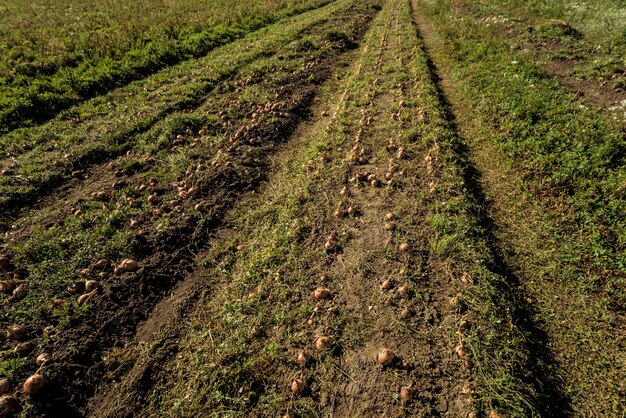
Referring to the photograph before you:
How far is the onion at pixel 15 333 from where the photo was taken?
3.73 m

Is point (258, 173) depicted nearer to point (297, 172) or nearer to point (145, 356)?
point (297, 172)

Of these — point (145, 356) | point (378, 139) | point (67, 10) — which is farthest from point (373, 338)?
point (67, 10)

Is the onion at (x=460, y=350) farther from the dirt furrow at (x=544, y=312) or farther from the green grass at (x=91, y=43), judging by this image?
the green grass at (x=91, y=43)

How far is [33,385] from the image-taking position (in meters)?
3.28

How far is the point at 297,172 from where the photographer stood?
22.7ft

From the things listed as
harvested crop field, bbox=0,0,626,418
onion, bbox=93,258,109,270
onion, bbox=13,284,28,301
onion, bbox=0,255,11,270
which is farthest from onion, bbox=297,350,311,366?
onion, bbox=0,255,11,270

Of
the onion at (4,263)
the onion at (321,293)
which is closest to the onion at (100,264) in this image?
the onion at (4,263)

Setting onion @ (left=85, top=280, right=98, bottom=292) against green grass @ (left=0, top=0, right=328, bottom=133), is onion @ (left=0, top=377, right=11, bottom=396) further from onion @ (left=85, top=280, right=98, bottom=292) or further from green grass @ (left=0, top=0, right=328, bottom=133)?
green grass @ (left=0, top=0, right=328, bottom=133)

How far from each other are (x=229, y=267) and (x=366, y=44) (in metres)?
14.7

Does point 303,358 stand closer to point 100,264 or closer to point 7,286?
point 100,264

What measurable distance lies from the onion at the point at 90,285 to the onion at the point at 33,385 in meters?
1.25

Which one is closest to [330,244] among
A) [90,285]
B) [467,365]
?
[467,365]

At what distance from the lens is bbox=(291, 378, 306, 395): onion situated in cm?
341

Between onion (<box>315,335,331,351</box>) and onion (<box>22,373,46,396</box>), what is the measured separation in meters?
3.08
